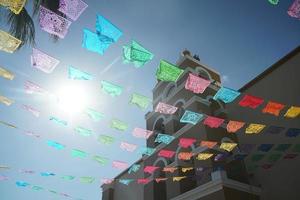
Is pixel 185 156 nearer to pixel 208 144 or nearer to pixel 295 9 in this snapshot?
pixel 208 144

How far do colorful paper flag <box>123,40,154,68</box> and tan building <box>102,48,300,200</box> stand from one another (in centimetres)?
583

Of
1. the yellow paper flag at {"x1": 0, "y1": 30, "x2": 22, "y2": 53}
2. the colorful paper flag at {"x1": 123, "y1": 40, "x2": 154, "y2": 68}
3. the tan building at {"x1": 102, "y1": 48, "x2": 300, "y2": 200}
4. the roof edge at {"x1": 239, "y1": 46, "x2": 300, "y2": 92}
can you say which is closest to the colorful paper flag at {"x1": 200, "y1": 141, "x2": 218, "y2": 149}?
the tan building at {"x1": 102, "y1": 48, "x2": 300, "y2": 200}

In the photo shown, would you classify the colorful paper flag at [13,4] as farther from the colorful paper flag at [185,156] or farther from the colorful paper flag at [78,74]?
the colorful paper flag at [185,156]

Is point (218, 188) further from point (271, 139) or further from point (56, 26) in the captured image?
point (56, 26)

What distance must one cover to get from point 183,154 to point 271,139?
414 cm

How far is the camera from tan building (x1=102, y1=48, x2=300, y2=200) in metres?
10.8

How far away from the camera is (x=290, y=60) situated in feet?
41.1

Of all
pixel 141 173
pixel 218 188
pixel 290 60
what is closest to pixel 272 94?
pixel 290 60

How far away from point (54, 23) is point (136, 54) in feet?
7.00

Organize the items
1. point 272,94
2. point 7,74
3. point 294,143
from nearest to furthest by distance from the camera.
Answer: point 7,74 → point 294,143 → point 272,94

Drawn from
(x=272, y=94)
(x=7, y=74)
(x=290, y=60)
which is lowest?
(x=7, y=74)

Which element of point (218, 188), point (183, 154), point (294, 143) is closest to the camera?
point (218, 188)

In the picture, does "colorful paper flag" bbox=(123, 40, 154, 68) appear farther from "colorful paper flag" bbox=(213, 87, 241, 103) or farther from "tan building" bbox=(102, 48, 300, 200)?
"tan building" bbox=(102, 48, 300, 200)

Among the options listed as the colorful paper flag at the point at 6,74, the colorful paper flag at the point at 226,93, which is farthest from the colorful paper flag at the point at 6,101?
the colorful paper flag at the point at 226,93
